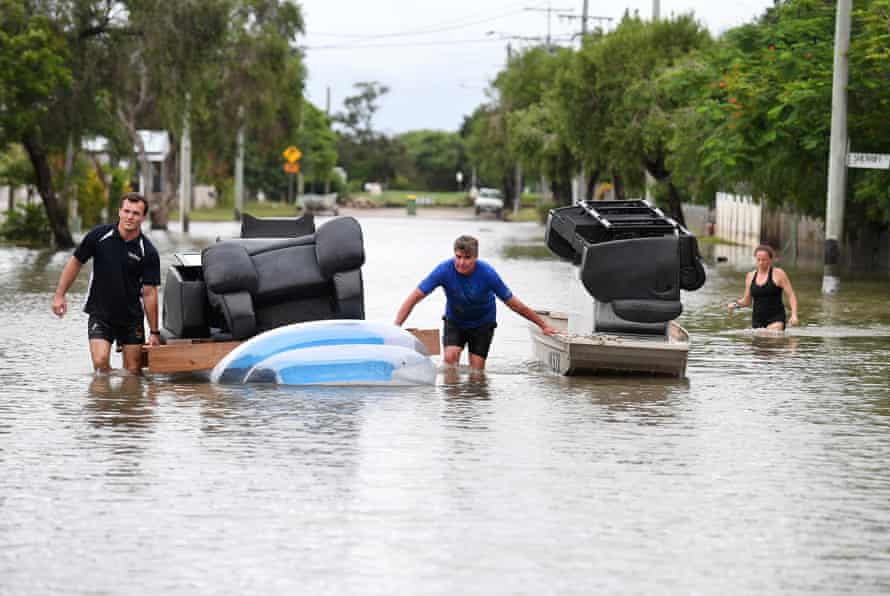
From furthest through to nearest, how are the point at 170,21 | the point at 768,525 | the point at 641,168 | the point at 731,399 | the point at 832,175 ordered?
the point at 641,168 < the point at 170,21 < the point at 832,175 < the point at 731,399 < the point at 768,525

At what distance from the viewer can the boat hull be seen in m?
17.5

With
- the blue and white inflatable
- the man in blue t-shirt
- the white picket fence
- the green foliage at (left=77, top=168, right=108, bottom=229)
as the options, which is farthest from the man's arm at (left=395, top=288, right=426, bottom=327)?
the green foliage at (left=77, top=168, right=108, bottom=229)

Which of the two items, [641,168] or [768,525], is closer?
[768,525]

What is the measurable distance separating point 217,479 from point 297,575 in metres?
2.90

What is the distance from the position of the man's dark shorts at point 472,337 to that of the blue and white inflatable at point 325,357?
4.43 feet

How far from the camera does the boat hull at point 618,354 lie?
17500 millimetres

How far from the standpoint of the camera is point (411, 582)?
27.2 ft

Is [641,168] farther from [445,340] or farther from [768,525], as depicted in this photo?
[768,525]

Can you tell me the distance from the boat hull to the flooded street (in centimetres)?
19

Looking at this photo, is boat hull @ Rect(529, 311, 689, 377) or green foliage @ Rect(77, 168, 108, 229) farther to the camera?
green foliage @ Rect(77, 168, 108, 229)

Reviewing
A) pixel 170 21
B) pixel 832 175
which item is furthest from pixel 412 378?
pixel 170 21

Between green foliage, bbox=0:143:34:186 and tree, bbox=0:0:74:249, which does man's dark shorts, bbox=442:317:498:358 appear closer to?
tree, bbox=0:0:74:249

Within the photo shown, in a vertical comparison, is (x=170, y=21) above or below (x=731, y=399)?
above

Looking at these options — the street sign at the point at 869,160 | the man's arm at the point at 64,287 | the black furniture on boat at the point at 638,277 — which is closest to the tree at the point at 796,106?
the street sign at the point at 869,160
